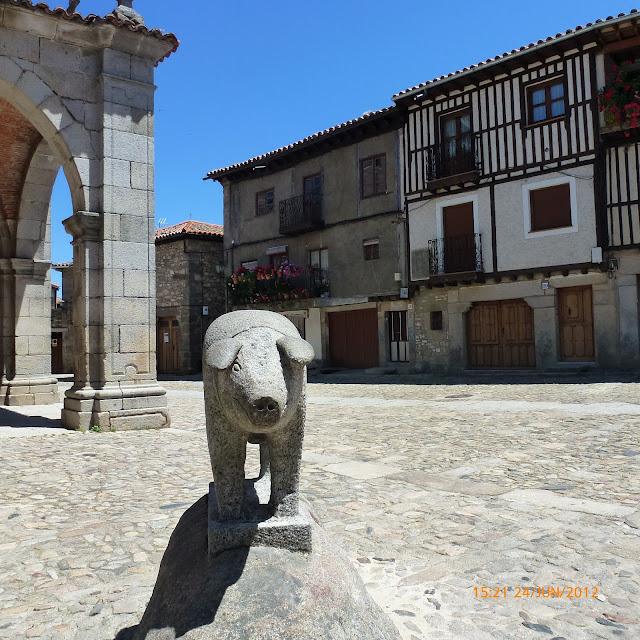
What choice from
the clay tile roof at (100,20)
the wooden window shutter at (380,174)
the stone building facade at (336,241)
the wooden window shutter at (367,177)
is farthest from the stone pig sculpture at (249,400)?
the wooden window shutter at (367,177)

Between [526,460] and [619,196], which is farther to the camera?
[619,196]

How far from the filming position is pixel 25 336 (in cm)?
1170

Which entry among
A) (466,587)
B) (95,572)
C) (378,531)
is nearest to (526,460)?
(378,531)

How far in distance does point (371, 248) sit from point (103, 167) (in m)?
13.2

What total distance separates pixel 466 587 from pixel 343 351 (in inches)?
755

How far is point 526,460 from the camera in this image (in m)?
5.84

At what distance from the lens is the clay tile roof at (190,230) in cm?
2575

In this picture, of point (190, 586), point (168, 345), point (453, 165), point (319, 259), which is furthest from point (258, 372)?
point (168, 345)

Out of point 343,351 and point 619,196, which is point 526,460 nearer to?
point 619,196

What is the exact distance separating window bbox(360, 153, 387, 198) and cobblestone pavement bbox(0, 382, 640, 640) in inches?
536

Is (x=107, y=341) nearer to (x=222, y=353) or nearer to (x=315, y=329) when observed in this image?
(x=222, y=353)

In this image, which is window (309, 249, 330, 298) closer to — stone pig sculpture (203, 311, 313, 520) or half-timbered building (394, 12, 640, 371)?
half-timbered building (394, 12, 640, 371)

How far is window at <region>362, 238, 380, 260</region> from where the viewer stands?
2061cm
